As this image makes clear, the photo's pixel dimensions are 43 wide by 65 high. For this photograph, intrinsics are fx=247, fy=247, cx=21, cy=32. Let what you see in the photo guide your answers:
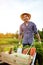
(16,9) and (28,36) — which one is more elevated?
(16,9)

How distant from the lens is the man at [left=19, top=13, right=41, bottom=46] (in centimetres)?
238

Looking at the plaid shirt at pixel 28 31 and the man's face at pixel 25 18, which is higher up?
the man's face at pixel 25 18

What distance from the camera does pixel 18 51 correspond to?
7.75 ft

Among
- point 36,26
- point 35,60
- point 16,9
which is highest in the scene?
point 16,9

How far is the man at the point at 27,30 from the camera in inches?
93.6

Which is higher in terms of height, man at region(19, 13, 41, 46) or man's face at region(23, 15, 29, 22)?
man's face at region(23, 15, 29, 22)

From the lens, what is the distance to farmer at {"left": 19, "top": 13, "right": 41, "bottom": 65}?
2376 millimetres

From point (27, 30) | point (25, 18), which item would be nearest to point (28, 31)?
point (27, 30)

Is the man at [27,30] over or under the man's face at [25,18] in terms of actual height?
under

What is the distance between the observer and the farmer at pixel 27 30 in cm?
238

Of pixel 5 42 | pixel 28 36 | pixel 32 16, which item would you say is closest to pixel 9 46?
pixel 5 42

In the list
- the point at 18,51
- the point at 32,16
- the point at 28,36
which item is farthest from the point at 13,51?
the point at 32,16

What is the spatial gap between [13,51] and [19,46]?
8 centimetres

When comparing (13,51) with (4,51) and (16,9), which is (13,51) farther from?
(16,9)
